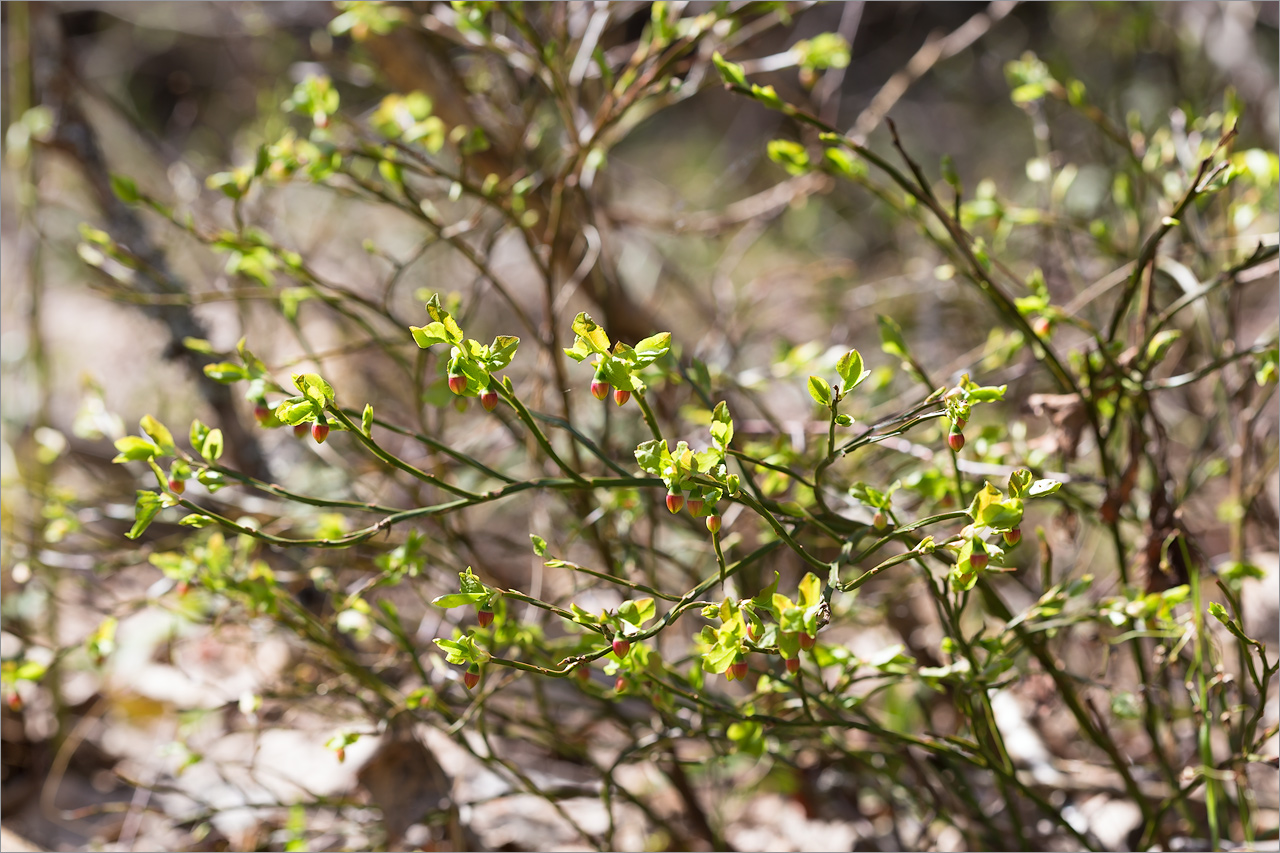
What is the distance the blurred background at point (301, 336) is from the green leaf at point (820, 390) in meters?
0.35

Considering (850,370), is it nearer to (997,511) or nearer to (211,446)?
(997,511)

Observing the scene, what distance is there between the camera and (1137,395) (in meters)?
1.09

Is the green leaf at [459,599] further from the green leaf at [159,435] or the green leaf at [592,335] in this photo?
the green leaf at [159,435]

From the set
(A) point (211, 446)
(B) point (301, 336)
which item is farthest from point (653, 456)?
(B) point (301, 336)

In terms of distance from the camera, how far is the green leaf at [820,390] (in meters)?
0.76

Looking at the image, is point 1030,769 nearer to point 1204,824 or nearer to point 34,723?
point 1204,824

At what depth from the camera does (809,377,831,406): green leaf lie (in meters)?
0.76

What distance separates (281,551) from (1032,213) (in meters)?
1.41

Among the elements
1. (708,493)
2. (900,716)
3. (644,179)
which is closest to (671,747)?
(900,716)

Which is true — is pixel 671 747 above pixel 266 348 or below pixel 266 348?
below

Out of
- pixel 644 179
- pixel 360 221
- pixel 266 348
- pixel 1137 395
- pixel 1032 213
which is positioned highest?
pixel 360 221

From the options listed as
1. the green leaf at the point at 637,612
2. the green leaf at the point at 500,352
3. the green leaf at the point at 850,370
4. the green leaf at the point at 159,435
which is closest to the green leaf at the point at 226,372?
the green leaf at the point at 159,435

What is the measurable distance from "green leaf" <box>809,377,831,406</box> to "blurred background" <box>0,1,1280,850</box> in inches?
13.7

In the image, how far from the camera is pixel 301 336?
140 cm
